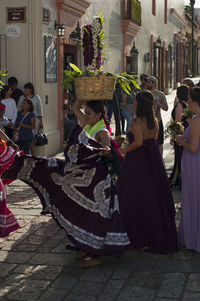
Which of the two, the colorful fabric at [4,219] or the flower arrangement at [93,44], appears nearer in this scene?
the colorful fabric at [4,219]

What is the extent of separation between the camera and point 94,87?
616cm

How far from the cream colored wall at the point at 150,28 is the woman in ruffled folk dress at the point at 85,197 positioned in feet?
59.6

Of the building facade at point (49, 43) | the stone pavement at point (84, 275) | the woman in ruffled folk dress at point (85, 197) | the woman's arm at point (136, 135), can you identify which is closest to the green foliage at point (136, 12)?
the building facade at point (49, 43)

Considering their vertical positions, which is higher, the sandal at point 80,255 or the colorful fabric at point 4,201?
the colorful fabric at point 4,201

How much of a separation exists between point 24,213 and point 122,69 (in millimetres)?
13637

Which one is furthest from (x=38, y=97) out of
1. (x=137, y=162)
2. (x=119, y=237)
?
(x=119, y=237)

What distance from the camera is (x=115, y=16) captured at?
19.3 meters

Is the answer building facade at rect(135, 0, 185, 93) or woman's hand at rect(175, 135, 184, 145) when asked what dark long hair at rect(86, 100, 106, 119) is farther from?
building facade at rect(135, 0, 185, 93)

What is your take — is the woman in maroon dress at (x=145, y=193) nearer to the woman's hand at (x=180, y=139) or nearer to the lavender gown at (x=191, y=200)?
the lavender gown at (x=191, y=200)

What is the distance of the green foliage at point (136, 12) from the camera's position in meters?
20.9

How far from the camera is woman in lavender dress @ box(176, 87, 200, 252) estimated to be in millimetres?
6016

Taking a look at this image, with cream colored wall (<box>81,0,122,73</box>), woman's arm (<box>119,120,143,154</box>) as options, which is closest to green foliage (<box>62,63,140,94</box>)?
woman's arm (<box>119,120,143,154</box>)

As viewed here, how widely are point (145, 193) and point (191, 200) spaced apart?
0.51 metres

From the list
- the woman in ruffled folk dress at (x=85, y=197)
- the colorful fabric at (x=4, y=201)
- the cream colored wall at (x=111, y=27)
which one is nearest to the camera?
the woman in ruffled folk dress at (x=85, y=197)
